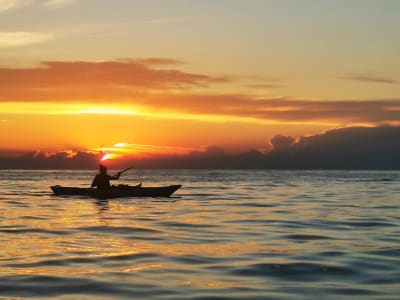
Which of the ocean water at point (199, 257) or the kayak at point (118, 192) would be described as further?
the kayak at point (118, 192)

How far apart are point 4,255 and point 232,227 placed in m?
10.9

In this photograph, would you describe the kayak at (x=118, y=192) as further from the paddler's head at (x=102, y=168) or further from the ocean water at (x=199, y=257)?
the ocean water at (x=199, y=257)

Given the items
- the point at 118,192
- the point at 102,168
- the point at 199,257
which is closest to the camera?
the point at 199,257

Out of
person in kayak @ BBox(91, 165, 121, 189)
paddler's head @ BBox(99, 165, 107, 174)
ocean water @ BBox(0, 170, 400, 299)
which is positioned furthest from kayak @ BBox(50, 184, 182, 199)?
ocean water @ BBox(0, 170, 400, 299)

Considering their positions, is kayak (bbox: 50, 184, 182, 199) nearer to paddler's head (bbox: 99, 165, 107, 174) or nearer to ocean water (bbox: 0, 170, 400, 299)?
paddler's head (bbox: 99, 165, 107, 174)

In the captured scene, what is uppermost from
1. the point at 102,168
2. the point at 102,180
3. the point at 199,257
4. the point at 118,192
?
the point at 102,168

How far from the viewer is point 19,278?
13.9 metres

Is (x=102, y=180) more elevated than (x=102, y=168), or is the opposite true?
(x=102, y=168)

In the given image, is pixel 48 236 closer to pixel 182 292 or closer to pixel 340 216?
pixel 182 292

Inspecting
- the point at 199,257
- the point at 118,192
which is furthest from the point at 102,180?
the point at 199,257

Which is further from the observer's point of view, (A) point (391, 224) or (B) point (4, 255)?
(A) point (391, 224)

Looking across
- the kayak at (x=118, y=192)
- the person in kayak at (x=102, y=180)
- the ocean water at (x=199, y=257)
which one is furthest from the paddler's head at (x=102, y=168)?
the ocean water at (x=199, y=257)

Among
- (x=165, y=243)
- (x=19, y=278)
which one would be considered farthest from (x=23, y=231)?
(x=19, y=278)

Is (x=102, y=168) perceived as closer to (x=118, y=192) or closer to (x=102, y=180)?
(x=102, y=180)
